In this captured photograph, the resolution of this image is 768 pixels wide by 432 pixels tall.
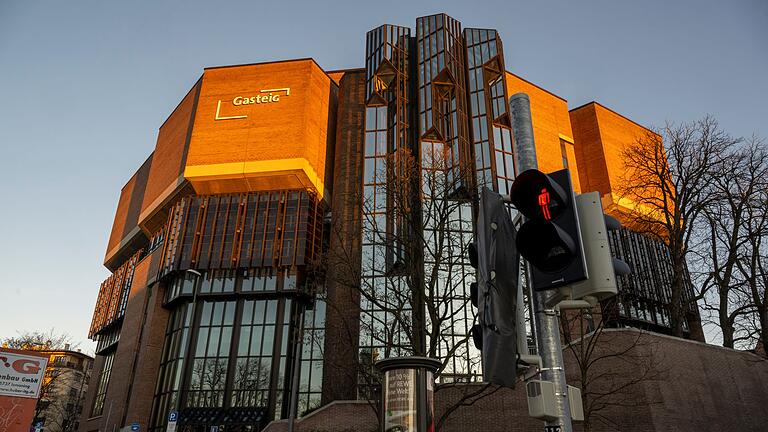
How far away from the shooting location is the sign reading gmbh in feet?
144

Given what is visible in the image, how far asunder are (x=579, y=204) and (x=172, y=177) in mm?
45690

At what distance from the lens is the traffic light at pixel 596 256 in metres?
2.94

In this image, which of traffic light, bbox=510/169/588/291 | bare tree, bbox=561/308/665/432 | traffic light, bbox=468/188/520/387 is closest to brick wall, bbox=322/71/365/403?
bare tree, bbox=561/308/665/432

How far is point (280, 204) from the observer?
4025 centimetres

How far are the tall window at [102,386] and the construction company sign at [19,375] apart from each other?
116 ft

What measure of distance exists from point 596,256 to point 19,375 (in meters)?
17.4

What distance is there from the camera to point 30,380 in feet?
49.5

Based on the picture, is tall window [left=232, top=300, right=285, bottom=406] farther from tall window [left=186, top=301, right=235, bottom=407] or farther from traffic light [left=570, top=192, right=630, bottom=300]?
traffic light [left=570, top=192, right=630, bottom=300]

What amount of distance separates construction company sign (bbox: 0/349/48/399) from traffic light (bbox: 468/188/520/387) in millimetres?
16468

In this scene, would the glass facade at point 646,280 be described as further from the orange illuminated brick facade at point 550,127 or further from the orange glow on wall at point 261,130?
the orange glow on wall at point 261,130

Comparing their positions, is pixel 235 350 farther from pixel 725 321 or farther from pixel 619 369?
pixel 725 321

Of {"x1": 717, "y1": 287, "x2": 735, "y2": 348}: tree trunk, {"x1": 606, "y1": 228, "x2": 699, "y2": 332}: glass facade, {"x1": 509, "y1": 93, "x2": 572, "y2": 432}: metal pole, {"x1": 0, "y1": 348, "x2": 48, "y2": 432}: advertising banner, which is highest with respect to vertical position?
{"x1": 606, "y1": 228, "x2": 699, "y2": 332}: glass facade

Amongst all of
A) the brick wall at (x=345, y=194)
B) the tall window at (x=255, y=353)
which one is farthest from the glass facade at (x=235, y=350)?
the brick wall at (x=345, y=194)

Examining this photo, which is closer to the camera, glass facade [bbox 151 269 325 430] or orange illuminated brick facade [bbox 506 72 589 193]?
glass facade [bbox 151 269 325 430]
